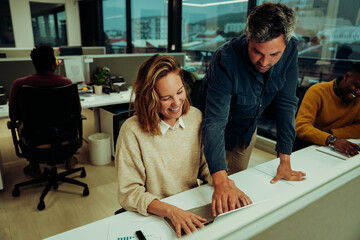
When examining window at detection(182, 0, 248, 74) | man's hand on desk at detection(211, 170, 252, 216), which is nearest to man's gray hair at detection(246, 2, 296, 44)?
man's hand on desk at detection(211, 170, 252, 216)

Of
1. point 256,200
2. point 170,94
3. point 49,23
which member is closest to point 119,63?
point 170,94

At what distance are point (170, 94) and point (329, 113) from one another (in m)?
1.22

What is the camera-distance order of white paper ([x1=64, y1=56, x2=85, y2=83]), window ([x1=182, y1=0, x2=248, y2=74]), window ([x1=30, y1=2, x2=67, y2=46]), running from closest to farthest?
white paper ([x1=64, y1=56, x2=85, y2=83]) < window ([x1=182, y1=0, x2=248, y2=74]) < window ([x1=30, y1=2, x2=67, y2=46])

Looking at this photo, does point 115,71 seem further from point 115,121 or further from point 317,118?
point 317,118

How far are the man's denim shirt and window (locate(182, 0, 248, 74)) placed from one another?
233 centimetres

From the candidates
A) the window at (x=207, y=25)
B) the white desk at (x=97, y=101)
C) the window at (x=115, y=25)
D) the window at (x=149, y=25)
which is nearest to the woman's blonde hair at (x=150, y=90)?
the white desk at (x=97, y=101)

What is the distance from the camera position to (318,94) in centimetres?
173

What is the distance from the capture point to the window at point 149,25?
4.65 meters

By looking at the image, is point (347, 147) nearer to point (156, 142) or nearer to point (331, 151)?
point (331, 151)

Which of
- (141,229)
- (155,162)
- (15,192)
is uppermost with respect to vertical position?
(155,162)

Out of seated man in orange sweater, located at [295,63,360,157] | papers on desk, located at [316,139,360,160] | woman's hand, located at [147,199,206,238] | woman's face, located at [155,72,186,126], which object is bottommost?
papers on desk, located at [316,139,360,160]

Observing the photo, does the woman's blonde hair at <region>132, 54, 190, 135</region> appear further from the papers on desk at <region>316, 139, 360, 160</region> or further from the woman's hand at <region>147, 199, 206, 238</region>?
the papers on desk at <region>316, 139, 360, 160</region>

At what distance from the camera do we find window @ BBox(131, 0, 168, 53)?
465cm

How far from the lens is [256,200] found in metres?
1.07
